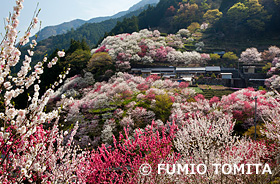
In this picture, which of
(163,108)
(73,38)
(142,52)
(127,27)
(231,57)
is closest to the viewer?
(163,108)

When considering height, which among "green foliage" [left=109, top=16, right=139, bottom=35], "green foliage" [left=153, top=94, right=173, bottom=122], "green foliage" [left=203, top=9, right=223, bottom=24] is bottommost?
"green foliage" [left=153, top=94, right=173, bottom=122]

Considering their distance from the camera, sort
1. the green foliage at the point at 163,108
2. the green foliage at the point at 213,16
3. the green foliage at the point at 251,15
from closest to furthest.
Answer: the green foliage at the point at 163,108 → the green foliage at the point at 251,15 → the green foliage at the point at 213,16

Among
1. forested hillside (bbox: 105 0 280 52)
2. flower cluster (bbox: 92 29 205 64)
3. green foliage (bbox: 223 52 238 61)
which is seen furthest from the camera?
forested hillside (bbox: 105 0 280 52)

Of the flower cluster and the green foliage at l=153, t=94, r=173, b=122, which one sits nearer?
the green foliage at l=153, t=94, r=173, b=122

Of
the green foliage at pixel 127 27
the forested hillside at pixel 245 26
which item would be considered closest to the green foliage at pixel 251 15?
the forested hillside at pixel 245 26

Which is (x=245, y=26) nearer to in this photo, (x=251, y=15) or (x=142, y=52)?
(x=251, y=15)

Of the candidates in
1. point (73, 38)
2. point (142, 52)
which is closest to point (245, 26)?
point (142, 52)

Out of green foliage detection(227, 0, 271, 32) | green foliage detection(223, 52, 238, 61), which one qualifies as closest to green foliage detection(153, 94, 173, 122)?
green foliage detection(223, 52, 238, 61)

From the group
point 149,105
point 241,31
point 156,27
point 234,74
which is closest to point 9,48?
point 149,105

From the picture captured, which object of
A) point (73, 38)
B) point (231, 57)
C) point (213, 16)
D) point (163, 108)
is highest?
point (73, 38)

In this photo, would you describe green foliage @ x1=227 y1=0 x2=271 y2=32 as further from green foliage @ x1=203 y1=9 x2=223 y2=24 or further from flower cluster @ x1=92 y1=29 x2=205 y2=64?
flower cluster @ x1=92 y1=29 x2=205 y2=64

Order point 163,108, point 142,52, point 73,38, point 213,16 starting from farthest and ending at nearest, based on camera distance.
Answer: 1. point 73,38
2. point 213,16
3. point 142,52
4. point 163,108

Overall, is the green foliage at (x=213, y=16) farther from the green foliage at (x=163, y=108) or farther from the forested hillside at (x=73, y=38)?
the forested hillside at (x=73, y=38)

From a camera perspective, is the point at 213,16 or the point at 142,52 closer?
the point at 142,52
